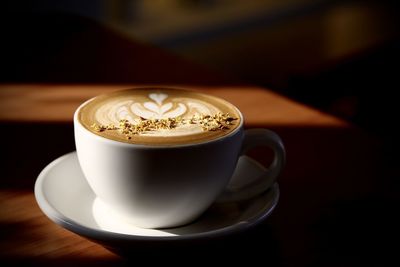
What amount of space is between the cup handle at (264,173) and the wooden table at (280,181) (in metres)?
0.03

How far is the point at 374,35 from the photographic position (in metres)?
3.19

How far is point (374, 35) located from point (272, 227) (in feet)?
9.47

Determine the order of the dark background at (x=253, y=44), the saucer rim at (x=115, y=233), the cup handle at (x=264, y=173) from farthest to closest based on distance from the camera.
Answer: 1. the dark background at (x=253, y=44)
2. the cup handle at (x=264, y=173)
3. the saucer rim at (x=115, y=233)

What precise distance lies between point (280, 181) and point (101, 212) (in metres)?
0.20

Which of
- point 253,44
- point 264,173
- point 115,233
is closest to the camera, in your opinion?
point 115,233

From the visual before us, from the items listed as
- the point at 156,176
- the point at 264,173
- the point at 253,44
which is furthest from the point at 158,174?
the point at 253,44

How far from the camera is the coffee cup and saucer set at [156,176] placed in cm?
46

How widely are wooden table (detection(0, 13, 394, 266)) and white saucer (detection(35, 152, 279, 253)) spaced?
0.02 meters

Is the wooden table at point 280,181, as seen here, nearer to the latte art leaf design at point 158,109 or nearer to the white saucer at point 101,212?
the white saucer at point 101,212

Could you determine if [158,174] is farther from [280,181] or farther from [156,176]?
[280,181]

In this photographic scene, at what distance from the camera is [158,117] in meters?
0.53

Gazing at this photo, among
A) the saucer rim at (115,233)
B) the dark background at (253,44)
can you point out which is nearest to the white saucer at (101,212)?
the saucer rim at (115,233)

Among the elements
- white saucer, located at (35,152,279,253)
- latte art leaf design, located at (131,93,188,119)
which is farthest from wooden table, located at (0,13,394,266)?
latte art leaf design, located at (131,93,188,119)

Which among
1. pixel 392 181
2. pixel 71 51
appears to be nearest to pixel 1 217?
pixel 392 181
